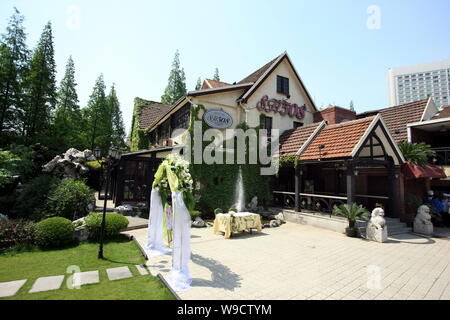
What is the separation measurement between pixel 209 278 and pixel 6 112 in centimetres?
2446

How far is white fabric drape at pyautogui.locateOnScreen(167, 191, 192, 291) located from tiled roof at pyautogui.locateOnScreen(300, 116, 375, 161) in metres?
8.55

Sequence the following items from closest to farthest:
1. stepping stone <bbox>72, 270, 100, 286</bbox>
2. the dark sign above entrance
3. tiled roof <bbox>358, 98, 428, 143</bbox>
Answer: stepping stone <bbox>72, 270, 100, 286</bbox>, tiled roof <bbox>358, 98, 428, 143</bbox>, the dark sign above entrance

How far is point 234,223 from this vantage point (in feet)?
30.6

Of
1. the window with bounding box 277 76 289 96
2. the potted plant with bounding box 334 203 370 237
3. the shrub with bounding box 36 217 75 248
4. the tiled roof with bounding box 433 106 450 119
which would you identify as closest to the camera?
the shrub with bounding box 36 217 75 248

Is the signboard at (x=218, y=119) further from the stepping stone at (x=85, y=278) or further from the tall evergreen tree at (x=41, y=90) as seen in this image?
the tall evergreen tree at (x=41, y=90)

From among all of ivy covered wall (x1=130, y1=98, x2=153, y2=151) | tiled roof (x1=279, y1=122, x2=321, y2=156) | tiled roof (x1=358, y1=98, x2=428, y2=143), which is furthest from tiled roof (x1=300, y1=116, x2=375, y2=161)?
ivy covered wall (x1=130, y1=98, x2=153, y2=151)

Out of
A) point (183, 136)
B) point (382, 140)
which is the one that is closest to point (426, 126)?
point (382, 140)

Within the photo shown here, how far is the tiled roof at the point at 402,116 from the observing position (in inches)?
599

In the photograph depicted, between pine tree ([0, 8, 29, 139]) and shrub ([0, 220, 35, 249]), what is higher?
pine tree ([0, 8, 29, 139])

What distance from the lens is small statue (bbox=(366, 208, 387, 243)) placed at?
9.16 metres

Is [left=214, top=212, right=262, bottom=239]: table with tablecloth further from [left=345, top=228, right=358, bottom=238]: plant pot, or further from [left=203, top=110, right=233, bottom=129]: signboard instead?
[left=203, top=110, right=233, bottom=129]: signboard

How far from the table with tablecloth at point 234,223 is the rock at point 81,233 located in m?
5.19

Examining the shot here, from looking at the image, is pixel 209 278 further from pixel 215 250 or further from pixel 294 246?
pixel 294 246

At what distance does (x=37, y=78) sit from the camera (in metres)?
21.6
